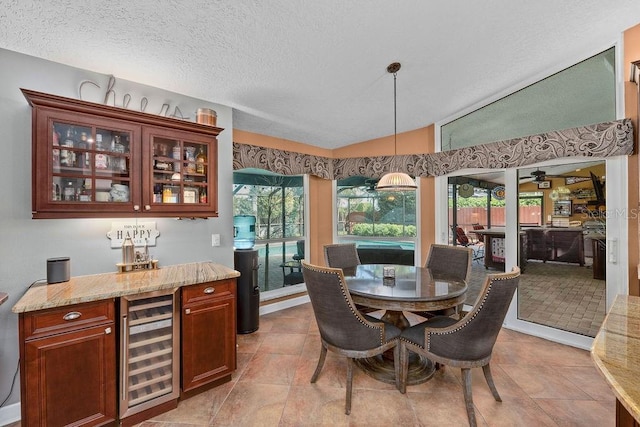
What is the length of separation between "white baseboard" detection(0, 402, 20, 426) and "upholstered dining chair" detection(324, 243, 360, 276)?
2671mm

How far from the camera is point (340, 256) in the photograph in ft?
11.2

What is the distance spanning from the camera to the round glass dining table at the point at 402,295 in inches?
82.9

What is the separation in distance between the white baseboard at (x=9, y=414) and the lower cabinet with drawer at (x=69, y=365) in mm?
611

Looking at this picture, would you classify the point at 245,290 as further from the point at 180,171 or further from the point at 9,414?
the point at 9,414

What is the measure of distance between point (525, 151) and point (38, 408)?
14.6 ft

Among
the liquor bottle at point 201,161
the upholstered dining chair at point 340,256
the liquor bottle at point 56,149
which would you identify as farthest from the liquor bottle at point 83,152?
the upholstered dining chair at point 340,256

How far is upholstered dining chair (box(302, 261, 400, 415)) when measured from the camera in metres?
1.99

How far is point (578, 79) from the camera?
9.41 feet

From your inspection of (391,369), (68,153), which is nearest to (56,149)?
(68,153)

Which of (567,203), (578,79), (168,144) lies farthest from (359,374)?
(578,79)

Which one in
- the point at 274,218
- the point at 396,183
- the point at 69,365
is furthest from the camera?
the point at 274,218

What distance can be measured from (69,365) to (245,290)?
172 cm

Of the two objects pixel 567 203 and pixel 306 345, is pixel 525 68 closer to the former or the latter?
pixel 567 203

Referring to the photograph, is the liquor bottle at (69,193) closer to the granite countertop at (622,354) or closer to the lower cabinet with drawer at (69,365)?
the lower cabinet with drawer at (69,365)
